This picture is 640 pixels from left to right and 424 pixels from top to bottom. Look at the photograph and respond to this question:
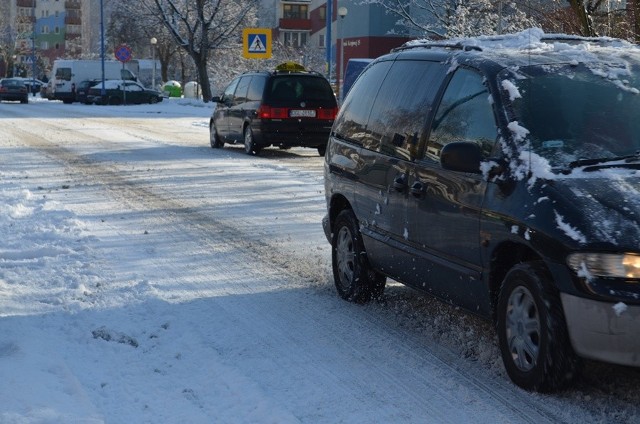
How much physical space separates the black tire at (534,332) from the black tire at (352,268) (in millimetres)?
1993

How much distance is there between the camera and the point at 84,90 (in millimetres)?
56469

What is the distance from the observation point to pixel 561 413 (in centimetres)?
498

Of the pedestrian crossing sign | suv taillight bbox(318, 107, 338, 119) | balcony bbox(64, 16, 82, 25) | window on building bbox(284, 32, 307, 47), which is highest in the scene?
balcony bbox(64, 16, 82, 25)

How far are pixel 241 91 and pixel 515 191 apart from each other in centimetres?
1647

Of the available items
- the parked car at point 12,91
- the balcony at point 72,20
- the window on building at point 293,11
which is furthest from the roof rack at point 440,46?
the balcony at point 72,20

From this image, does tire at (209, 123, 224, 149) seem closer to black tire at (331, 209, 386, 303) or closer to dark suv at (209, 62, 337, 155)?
dark suv at (209, 62, 337, 155)

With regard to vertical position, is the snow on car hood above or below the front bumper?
above

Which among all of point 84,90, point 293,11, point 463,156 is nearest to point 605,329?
point 463,156

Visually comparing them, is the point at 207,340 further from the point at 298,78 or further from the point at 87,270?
the point at 298,78

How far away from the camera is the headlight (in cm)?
472

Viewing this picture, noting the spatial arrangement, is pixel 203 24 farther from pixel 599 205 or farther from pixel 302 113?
pixel 599 205

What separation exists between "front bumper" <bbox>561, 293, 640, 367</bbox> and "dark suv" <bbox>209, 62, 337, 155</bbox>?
1543 cm

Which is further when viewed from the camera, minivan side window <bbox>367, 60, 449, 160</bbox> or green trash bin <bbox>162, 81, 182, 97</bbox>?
green trash bin <bbox>162, 81, 182, 97</bbox>

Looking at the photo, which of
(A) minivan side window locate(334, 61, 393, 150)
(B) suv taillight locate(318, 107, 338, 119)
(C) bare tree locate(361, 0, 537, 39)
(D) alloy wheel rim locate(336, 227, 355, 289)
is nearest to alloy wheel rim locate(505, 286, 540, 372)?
(A) minivan side window locate(334, 61, 393, 150)
